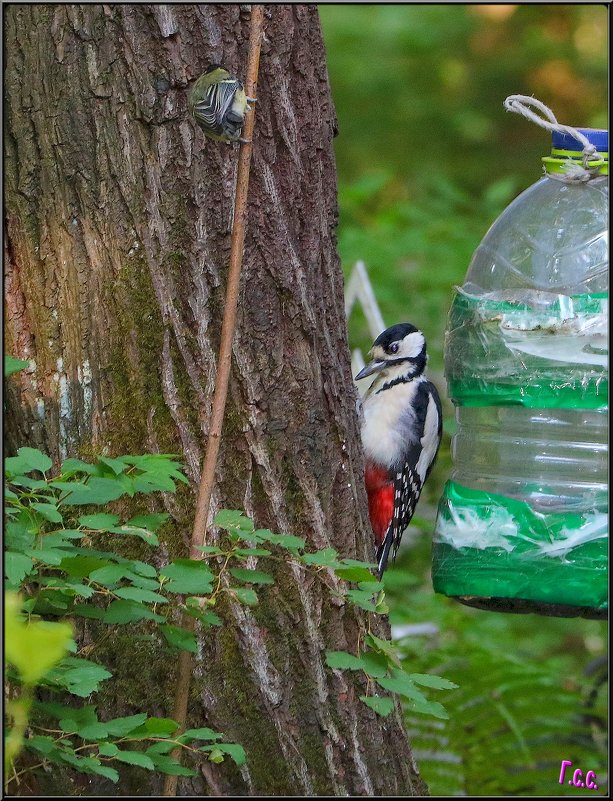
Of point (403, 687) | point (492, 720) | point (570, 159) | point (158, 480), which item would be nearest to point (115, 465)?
point (158, 480)

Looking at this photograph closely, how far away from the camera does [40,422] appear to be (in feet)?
7.36

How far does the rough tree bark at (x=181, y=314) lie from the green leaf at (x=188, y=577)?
455mm

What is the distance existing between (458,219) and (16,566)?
4159 mm

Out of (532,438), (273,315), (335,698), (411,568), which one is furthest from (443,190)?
(335,698)

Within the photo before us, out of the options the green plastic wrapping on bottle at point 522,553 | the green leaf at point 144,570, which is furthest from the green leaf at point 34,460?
the green plastic wrapping on bottle at point 522,553

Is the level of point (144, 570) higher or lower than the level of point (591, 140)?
lower

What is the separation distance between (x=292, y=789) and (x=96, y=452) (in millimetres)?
869

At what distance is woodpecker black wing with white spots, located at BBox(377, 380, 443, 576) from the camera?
125 inches

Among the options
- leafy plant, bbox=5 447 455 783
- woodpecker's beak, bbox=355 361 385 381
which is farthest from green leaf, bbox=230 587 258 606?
woodpecker's beak, bbox=355 361 385 381

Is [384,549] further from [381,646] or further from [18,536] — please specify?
[18,536]

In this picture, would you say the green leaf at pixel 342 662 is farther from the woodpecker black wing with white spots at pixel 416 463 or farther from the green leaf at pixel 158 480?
the woodpecker black wing with white spots at pixel 416 463

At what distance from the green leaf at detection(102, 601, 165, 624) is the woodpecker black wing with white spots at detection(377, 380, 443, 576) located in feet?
4.38

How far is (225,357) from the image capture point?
208cm

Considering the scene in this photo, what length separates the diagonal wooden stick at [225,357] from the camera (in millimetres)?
2002
